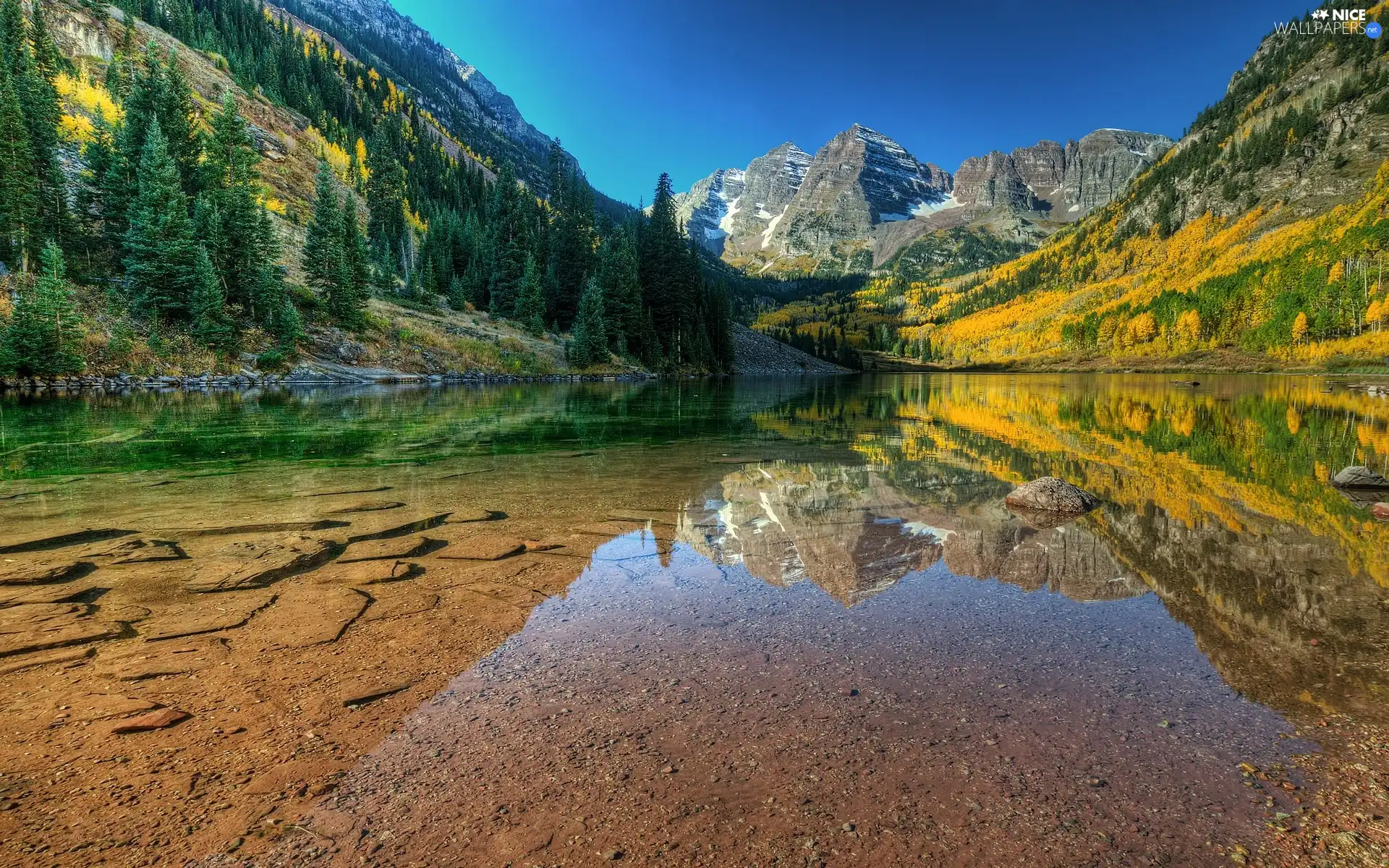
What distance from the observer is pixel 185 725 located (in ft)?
14.1

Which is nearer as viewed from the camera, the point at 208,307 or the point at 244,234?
the point at 208,307

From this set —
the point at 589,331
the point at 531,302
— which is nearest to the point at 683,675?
the point at 589,331

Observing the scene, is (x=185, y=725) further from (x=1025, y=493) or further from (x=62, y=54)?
(x=62, y=54)

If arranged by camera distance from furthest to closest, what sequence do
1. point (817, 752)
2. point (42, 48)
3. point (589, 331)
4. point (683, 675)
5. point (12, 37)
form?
point (589, 331), point (42, 48), point (12, 37), point (683, 675), point (817, 752)

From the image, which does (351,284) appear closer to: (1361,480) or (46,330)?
(46,330)

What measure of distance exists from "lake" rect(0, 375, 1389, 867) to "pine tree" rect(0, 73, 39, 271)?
47.9m

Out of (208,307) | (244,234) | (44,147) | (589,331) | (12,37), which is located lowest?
(208,307)

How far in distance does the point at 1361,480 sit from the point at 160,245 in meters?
66.0

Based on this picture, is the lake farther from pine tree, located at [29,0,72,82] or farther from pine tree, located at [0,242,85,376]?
pine tree, located at [29,0,72,82]

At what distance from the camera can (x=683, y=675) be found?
5.25 m

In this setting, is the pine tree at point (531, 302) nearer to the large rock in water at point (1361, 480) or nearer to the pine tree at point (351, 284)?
the pine tree at point (351, 284)

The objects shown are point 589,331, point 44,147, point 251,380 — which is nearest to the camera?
point 44,147

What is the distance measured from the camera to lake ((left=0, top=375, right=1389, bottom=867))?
3.37 metres

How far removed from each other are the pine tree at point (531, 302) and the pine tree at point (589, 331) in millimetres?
5799
